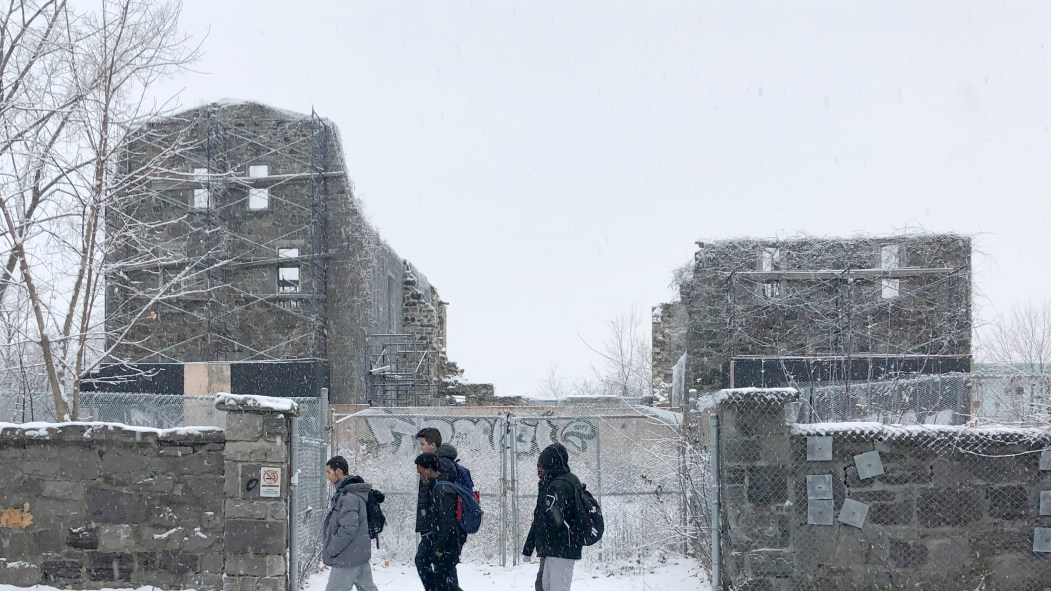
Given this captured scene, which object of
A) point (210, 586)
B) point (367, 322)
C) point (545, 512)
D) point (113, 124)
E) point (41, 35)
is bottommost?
point (210, 586)

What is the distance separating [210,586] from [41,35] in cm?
897

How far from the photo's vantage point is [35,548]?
28.8ft

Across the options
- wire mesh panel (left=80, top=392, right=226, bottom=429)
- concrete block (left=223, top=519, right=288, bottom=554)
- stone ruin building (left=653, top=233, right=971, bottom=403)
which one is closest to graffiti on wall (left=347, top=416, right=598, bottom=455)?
wire mesh panel (left=80, top=392, right=226, bottom=429)

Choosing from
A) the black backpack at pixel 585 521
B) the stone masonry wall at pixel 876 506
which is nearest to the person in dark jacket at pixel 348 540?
the black backpack at pixel 585 521

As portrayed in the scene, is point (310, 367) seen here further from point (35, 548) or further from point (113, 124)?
point (35, 548)

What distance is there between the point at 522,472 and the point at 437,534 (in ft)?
22.9

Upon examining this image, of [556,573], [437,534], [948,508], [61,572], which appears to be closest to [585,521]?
[556,573]

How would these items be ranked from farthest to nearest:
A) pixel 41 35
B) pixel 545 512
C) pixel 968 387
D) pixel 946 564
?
pixel 968 387, pixel 41 35, pixel 946 564, pixel 545 512

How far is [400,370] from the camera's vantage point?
96.9 feet

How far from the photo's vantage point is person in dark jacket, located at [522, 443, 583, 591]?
24.3 ft

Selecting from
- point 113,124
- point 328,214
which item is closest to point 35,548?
point 113,124

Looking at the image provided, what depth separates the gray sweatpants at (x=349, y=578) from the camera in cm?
768

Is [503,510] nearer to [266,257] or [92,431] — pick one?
[92,431]

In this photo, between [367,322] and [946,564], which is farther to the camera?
[367,322]
